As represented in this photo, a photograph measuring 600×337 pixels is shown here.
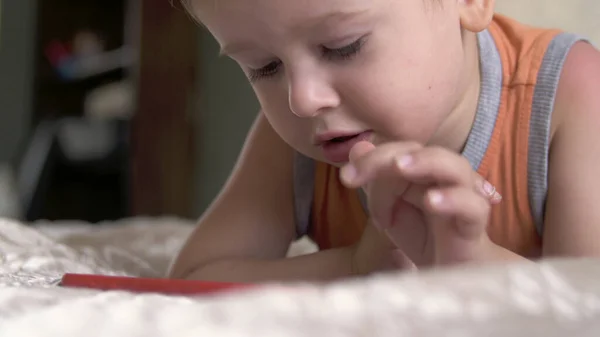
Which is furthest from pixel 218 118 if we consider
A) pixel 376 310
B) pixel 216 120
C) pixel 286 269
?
pixel 376 310

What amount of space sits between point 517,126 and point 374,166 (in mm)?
306

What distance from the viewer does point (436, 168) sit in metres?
0.44

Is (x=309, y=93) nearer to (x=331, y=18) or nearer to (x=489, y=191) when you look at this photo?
A: (x=331, y=18)

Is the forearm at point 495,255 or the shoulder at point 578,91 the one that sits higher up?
the shoulder at point 578,91

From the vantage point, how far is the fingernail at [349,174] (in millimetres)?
448

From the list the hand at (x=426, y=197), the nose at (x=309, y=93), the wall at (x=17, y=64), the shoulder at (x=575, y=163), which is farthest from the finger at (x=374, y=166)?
the wall at (x=17, y=64)

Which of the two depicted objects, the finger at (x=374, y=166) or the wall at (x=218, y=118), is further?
the wall at (x=218, y=118)

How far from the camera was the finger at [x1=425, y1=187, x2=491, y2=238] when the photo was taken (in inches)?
17.1

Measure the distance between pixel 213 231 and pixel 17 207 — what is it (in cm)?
161

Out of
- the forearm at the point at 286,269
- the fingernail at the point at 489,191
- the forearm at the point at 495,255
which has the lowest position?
the forearm at the point at 286,269

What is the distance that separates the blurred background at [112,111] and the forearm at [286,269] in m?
1.11

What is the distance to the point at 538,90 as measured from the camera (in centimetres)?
69

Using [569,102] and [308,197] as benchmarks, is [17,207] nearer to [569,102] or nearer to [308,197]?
[308,197]

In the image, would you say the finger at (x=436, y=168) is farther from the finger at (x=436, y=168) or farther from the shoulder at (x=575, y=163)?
the shoulder at (x=575, y=163)
